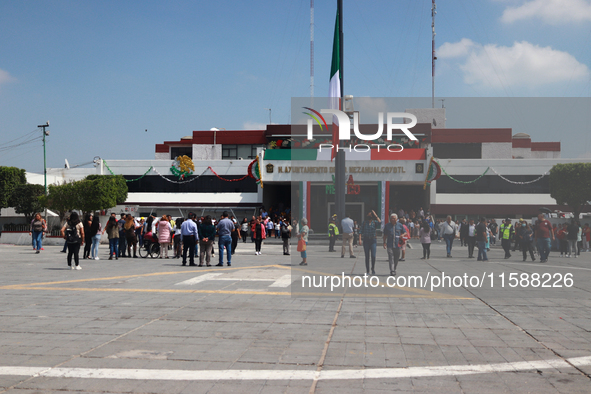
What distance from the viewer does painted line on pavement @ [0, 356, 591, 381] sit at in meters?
4.82

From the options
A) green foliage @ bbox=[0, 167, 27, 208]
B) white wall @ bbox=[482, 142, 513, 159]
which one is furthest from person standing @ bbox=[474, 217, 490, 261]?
green foliage @ bbox=[0, 167, 27, 208]

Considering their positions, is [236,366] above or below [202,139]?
below

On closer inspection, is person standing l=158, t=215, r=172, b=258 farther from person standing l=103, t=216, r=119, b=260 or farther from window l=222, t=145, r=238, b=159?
window l=222, t=145, r=238, b=159

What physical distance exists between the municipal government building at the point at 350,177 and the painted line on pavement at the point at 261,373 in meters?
36.3

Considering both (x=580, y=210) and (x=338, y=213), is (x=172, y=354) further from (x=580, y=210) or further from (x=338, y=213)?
(x=580, y=210)

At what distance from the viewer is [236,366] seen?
5.20 m

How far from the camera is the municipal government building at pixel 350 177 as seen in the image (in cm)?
4172

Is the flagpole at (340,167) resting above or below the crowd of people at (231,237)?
above

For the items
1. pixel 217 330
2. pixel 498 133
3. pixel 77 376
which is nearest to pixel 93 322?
pixel 217 330

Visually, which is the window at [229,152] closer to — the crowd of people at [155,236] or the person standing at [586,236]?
the crowd of people at [155,236]

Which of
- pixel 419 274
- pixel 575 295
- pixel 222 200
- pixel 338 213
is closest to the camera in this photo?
pixel 575 295

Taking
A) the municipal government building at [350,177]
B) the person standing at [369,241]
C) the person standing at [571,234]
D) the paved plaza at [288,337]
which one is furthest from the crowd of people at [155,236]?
the municipal government building at [350,177]

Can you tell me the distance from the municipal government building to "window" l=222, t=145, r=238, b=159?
65cm

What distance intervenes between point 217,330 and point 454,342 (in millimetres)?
3044
